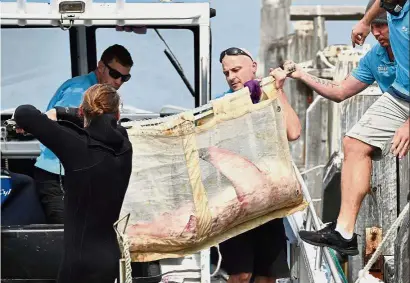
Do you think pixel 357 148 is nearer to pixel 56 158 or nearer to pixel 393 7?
pixel 393 7

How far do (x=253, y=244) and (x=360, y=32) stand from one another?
1.48 metres

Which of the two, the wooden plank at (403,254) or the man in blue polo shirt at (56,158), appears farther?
the man in blue polo shirt at (56,158)

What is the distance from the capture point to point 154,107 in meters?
8.25

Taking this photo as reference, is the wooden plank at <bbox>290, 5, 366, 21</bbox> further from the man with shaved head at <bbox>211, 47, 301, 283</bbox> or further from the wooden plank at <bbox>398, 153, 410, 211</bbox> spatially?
the man with shaved head at <bbox>211, 47, 301, 283</bbox>

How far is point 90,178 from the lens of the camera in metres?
5.47

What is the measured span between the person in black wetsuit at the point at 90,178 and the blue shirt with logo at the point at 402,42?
1.54 m

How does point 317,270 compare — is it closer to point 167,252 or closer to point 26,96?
point 167,252

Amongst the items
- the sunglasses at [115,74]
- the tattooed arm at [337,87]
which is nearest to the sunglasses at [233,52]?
the tattooed arm at [337,87]

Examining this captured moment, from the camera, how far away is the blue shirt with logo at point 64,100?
7.01 m

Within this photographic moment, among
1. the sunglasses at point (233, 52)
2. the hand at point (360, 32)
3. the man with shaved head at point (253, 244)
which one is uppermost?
the hand at point (360, 32)

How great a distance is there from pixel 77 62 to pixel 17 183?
1.69m

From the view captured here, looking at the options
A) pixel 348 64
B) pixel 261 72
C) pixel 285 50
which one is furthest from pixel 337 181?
pixel 261 72

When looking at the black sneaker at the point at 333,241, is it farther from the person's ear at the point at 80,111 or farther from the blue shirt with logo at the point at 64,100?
the blue shirt with logo at the point at 64,100

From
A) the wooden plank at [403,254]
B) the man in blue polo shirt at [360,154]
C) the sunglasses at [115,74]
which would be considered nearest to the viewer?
the wooden plank at [403,254]
